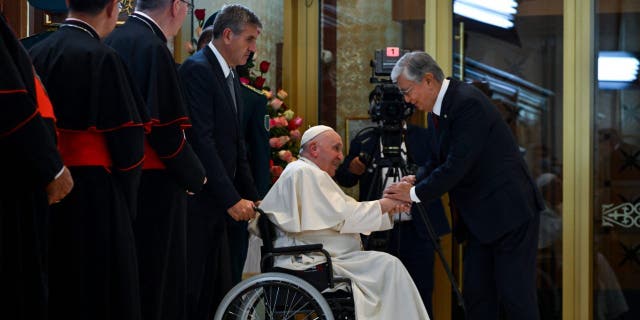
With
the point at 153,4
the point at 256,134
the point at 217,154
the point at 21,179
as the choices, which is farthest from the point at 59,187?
the point at 256,134

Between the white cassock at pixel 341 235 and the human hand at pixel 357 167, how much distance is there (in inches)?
38.2

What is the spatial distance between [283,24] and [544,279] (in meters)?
2.30

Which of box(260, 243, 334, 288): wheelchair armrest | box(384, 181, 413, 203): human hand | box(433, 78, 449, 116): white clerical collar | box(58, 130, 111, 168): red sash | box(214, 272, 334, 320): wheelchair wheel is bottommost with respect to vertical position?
box(214, 272, 334, 320): wheelchair wheel

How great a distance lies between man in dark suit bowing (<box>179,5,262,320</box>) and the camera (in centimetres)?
370

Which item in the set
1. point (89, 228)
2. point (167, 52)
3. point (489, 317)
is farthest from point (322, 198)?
point (89, 228)

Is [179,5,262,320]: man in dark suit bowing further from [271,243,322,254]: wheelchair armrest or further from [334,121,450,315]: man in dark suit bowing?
[334,121,450,315]: man in dark suit bowing

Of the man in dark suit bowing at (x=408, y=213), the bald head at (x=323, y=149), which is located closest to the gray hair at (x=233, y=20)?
the bald head at (x=323, y=149)

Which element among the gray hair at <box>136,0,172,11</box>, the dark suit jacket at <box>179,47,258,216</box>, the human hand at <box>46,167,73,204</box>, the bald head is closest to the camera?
the human hand at <box>46,167,73,204</box>

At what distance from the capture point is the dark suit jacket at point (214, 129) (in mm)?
3682

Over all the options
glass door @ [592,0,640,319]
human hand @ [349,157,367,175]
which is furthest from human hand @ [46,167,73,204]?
glass door @ [592,0,640,319]

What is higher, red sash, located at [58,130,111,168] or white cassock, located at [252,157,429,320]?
red sash, located at [58,130,111,168]

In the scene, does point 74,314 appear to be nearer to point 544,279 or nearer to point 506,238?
point 506,238

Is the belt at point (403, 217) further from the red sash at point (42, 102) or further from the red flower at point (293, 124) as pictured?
the red sash at point (42, 102)

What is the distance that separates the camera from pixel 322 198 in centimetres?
418
